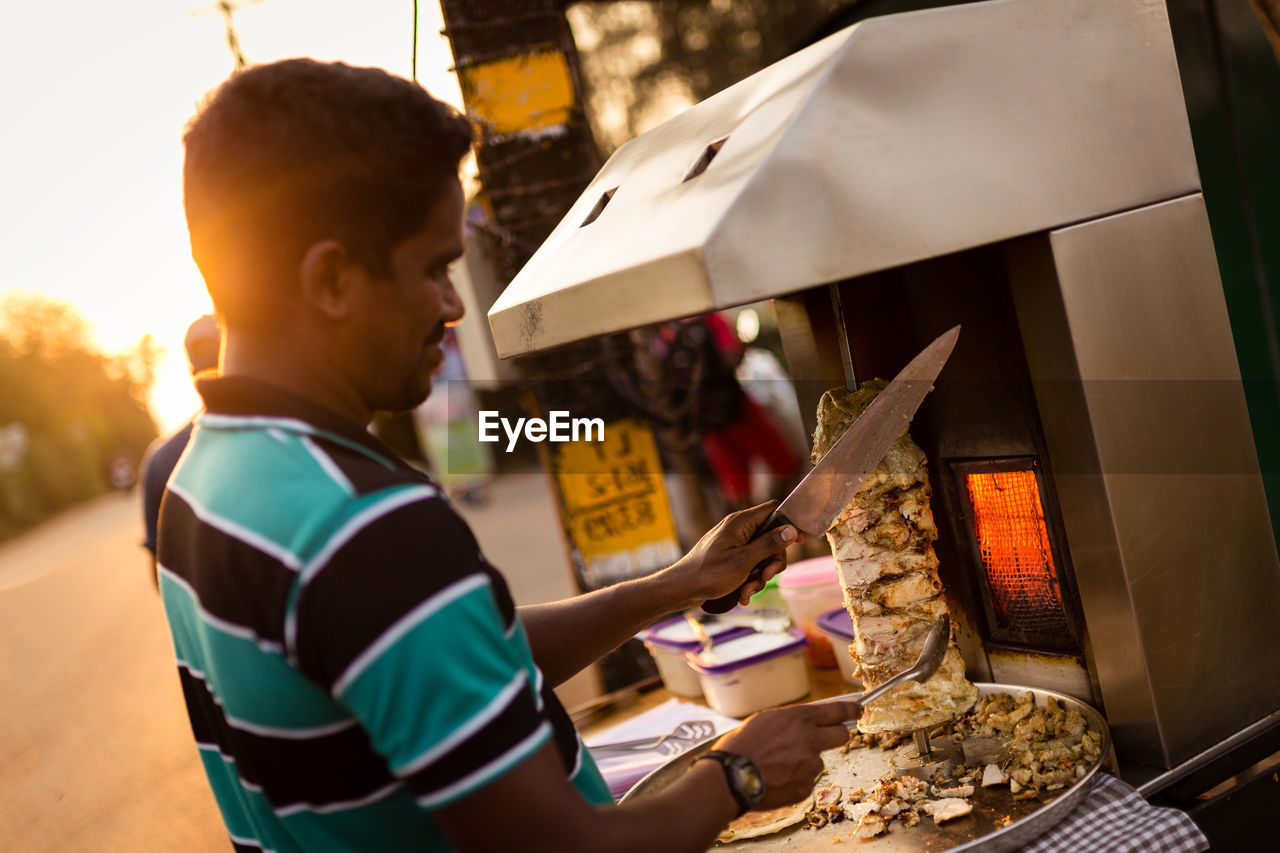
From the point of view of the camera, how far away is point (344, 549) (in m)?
1.10

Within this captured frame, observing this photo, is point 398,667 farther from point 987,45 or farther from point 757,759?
point 987,45

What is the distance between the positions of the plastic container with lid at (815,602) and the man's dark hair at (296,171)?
2071mm

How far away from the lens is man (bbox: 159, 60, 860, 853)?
1.09 meters

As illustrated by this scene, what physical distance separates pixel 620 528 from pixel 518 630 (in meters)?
3.12

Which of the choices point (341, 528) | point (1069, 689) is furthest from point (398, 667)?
point (1069, 689)

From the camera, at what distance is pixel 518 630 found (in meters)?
1.32

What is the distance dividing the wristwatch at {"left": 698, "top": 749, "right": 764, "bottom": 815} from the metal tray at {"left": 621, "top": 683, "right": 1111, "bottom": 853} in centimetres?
49

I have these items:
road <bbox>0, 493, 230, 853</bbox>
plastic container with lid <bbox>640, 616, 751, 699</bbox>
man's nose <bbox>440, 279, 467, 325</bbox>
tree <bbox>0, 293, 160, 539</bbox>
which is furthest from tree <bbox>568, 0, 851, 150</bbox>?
tree <bbox>0, 293, 160, 539</bbox>

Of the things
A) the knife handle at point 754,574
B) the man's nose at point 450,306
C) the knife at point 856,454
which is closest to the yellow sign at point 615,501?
the knife handle at point 754,574

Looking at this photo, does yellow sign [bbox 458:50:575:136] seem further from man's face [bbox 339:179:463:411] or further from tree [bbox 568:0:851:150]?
tree [bbox 568:0:851:150]

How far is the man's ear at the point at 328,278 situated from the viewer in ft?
4.09

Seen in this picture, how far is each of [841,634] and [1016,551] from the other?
702 millimetres

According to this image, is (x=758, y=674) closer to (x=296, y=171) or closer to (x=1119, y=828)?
(x=1119, y=828)

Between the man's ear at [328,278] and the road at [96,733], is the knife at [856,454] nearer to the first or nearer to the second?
the man's ear at [328,278]
